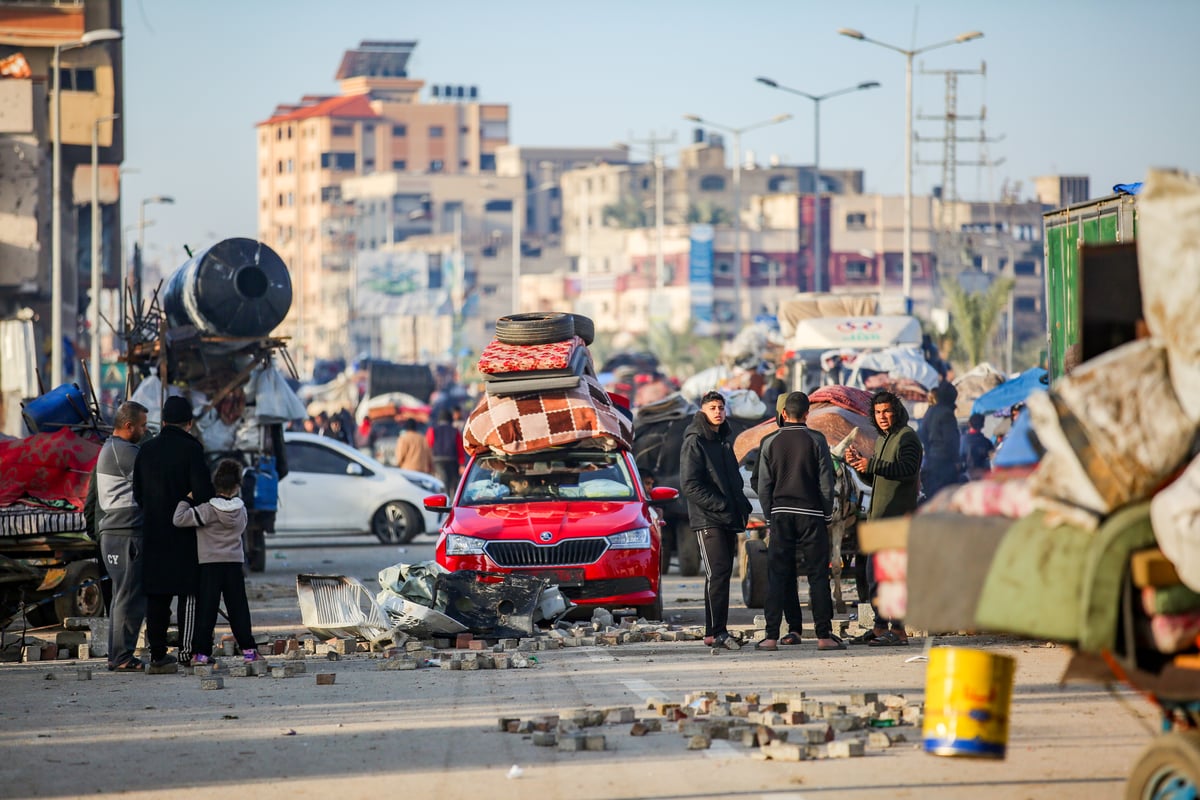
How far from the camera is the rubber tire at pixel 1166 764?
5996mm

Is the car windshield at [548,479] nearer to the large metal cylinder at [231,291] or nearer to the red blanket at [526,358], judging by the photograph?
the red blanket at [526,358]

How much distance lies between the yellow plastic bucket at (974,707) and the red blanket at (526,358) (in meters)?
10.2

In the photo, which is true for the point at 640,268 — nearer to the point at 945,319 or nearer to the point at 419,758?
the point at 945,319

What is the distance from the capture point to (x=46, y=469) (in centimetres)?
1588

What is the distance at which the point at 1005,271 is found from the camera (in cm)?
12025

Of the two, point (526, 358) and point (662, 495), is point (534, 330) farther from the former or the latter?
point (662, 495)

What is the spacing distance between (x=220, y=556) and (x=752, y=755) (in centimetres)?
539

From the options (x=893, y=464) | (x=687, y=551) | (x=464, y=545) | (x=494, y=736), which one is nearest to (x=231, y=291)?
(x=687, y=551)

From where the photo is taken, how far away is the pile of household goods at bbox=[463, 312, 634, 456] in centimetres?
1659

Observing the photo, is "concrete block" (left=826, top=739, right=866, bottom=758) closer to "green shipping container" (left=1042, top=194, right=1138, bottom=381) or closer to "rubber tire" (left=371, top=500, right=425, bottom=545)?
"green shipping container" (left=1042, top=194, right=1138, bottom=381)

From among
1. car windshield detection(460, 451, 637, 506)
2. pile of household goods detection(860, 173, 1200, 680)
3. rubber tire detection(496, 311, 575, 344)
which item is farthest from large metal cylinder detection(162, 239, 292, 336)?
pile of household goods detection(860, 173, 1200, 680)

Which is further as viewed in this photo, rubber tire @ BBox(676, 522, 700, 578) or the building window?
the building window

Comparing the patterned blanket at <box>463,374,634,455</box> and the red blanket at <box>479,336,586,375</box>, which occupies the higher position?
the red blanket at <box>479,336,586,375</box>

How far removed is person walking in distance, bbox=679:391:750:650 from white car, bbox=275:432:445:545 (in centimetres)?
1316
